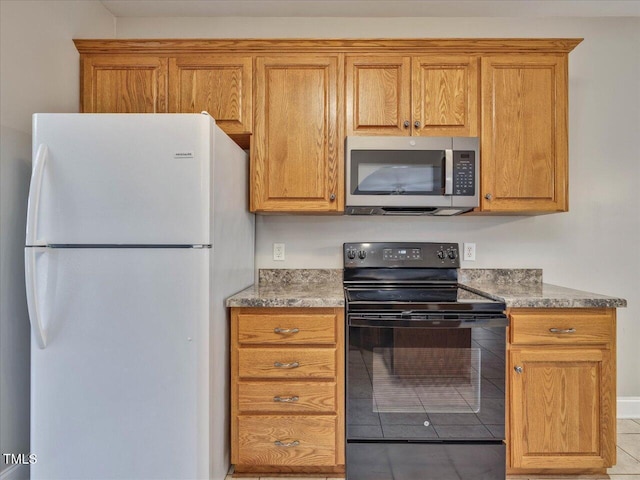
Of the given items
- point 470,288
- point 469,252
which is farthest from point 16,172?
point 469,252

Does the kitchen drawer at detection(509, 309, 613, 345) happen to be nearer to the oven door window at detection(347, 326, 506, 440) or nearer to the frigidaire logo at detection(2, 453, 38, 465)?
the oven door window at detection(347, 326, 506, 440)

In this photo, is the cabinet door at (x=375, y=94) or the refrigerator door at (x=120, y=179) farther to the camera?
the cabinet door at (x=375, y=94)

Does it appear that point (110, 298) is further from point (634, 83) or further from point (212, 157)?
point (634, 83)

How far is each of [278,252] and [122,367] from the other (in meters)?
1.17

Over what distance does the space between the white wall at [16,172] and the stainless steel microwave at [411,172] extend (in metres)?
1.55

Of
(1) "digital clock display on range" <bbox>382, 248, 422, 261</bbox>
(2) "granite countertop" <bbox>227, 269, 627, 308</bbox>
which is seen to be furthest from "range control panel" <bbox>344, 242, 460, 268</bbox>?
(2) "granite countertop" <bbox>227, 269, 627, 308</bbox>

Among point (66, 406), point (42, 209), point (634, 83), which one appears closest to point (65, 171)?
point (42, 209)

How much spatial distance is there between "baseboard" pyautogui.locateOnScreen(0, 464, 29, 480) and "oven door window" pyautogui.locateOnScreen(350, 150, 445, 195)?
2.01m

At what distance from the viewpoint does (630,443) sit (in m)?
2.14

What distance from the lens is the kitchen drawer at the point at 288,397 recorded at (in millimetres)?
1773

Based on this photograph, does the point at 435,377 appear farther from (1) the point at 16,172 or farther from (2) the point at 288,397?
(1) the point at 16,172

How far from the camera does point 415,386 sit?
175 cm

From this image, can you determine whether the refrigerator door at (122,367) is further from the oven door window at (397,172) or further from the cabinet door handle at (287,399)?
the oven door window at (397,172)

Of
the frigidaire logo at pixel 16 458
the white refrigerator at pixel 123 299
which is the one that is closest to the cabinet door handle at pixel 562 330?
the white refrigerator at pixel 123 299
